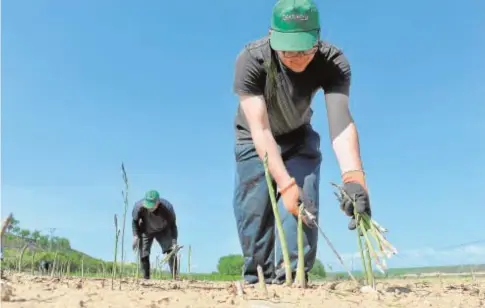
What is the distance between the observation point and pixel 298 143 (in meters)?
3.48

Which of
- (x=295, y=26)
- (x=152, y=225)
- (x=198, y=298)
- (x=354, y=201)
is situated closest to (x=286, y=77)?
(x=295, y=26)

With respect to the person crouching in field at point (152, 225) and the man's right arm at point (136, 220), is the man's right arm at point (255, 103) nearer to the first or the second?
the person crouching in field at point (152, 225)

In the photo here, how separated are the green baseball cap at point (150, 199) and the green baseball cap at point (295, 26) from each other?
514cm

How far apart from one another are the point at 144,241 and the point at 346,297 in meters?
6.41

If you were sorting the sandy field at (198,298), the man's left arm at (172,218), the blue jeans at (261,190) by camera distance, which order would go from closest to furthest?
the sandy field at (198,298)
the blue jeans at (261,190)
the man's left arm at (172,218)

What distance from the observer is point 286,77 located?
3.19 metres

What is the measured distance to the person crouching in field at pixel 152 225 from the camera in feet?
25.6

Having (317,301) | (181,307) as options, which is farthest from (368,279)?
(181,307)

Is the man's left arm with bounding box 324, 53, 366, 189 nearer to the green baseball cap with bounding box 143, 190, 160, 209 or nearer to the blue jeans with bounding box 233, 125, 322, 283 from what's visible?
Result: the blue jeans with bounding box 233, 125, 322, 283


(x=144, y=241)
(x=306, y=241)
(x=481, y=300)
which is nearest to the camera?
(x=481, y=300)

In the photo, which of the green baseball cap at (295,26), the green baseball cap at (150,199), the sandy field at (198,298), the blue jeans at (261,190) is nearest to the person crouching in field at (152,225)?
the green baseball cap at (150,199)

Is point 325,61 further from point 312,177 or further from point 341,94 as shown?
point 312,177

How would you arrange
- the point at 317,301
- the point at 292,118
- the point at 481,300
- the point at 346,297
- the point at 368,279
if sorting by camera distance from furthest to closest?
the point at 292,118 < the point at 481,300 < the point at 368,279 < the point at 346,297 < the point at 317,301

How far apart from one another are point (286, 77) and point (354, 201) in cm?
96
